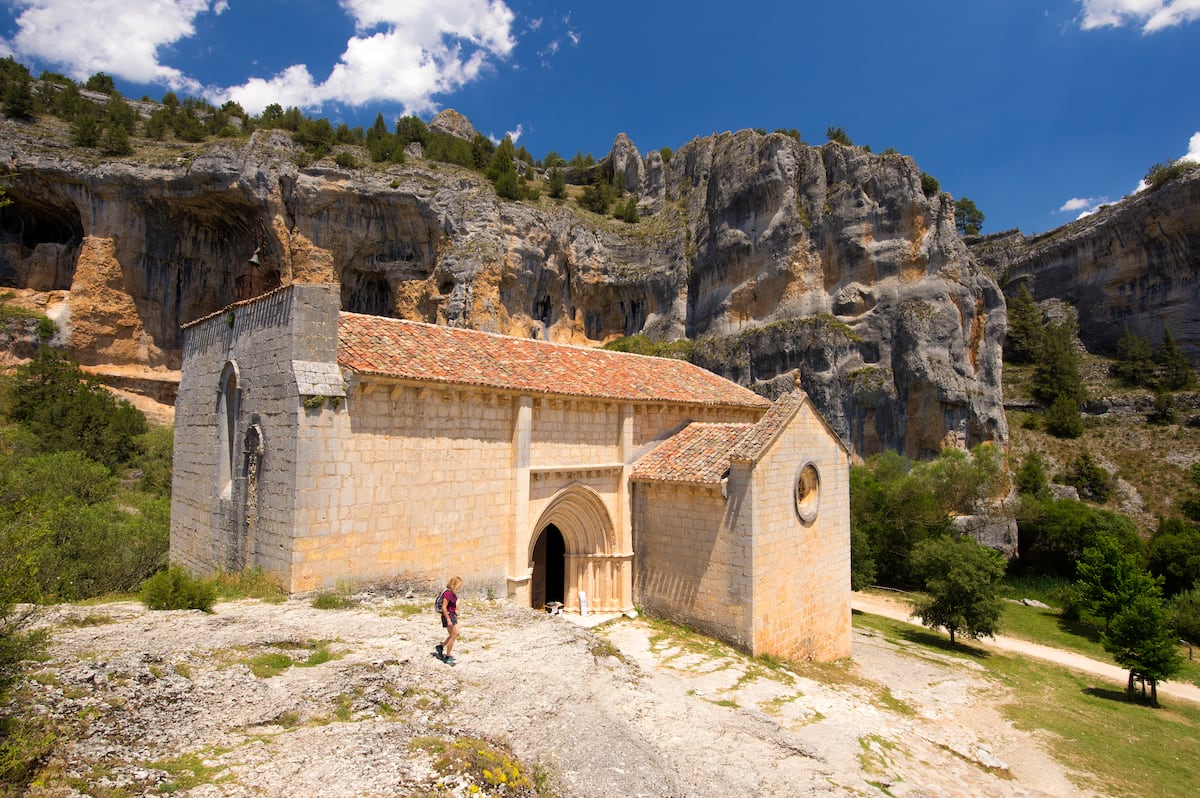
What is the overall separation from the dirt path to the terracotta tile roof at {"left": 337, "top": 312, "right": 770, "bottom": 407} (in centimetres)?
1209

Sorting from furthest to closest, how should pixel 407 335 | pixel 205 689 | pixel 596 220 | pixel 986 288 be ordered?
pixel 596 220 → pixel 986 288 → pixel 407 335 → pixel 205 689

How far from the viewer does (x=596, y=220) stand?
5456 cm

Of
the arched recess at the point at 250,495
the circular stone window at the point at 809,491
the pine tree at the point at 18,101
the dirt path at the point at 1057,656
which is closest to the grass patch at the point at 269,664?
the arched recess at the point at 250,495

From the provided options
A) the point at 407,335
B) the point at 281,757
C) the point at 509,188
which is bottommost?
the point at 281,757

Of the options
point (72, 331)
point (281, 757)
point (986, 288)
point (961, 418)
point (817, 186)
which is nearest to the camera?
point (281, 757)

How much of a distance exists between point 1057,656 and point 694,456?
16545 mm

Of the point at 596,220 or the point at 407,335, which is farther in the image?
the point at 596,220

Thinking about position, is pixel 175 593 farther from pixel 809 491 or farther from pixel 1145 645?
pixel 1145 645

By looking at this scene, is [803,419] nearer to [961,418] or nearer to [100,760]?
[100,760]

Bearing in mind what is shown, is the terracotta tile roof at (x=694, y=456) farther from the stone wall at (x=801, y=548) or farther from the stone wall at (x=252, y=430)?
the stone wall at (x=252, y=430)

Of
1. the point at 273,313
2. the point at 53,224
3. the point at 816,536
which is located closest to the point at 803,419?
the point at 816,536

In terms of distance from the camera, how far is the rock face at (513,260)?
1492 inches

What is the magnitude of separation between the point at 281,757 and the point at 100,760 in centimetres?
123

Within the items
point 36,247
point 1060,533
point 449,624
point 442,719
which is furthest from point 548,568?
point 36,247
